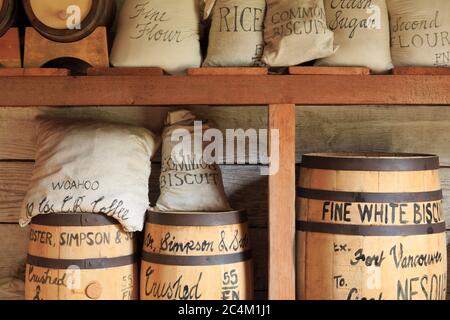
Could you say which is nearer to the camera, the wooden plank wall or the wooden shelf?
the wooden shelf

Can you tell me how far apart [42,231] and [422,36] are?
1152mm

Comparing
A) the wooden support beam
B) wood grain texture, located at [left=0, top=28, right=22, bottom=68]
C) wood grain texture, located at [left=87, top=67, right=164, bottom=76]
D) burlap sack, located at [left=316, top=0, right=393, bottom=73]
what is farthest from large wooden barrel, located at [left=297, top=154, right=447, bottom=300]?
wood grain texture, located at [left=0, top=28, right=22, bottom=68]

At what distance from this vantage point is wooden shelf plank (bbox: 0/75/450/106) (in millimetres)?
1267

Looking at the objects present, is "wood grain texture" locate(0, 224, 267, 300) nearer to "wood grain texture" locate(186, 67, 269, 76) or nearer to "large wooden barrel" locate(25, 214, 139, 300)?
"large wooden barrel" locate(25, 214, 139, 300)

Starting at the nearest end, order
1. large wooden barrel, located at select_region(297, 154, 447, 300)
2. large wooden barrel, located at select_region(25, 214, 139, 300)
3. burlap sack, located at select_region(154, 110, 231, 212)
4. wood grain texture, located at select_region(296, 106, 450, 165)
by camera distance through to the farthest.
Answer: large wooden barrel, located at select_region(297, 154, 447, 300) < large wooden barrel, located at select_region(25, 214, 139, 300) < burlap sack, located at select_region(154, 110, 231, 212) < wood grain texture, located at select_region(296, 106, 450, 165)

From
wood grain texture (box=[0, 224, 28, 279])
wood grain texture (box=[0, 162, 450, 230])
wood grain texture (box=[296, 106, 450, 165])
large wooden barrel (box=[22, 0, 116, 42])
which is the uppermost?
large wooden barrel (box=[22, 0, 116, 42])

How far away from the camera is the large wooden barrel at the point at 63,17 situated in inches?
54.5

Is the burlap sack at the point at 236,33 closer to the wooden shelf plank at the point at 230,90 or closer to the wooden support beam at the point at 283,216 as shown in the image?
the wooden shelf plank at the point at 230,90

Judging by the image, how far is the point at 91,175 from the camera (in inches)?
53.9

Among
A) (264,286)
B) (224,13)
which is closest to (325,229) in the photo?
(264,286)

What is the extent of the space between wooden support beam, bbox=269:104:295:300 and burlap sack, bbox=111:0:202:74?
34 cm

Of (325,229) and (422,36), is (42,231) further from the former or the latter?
(422,36)

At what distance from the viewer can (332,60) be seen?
4.41 feet

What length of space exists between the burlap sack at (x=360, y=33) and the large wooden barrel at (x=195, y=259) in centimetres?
53
